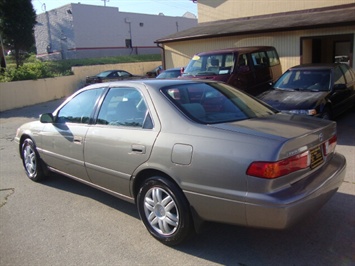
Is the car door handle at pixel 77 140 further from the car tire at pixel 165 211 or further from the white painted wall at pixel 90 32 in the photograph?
the white painted wall at pixel 90 32

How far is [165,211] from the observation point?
3.38 meters

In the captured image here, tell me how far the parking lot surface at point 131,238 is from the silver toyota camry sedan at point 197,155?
0.92 ft

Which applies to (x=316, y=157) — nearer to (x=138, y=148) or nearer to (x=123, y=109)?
(x=138, y=148)

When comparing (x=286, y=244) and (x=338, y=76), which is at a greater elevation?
(x=338, y=76)

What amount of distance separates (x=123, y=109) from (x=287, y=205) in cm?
209

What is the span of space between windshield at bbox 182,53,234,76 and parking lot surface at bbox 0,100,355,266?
5170 mm

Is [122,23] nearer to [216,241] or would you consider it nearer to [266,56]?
[266,56]

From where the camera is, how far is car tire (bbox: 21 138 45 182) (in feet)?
17.7

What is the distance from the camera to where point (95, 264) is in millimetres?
3193

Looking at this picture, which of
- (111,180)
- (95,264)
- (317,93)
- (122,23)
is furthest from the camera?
(122,23)

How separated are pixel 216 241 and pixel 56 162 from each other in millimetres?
2581

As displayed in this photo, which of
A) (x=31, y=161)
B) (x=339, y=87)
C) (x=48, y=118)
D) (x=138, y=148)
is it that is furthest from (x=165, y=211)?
(x=339, y=87)

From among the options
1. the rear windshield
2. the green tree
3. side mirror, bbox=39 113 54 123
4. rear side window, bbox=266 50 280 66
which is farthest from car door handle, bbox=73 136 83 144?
the green tree

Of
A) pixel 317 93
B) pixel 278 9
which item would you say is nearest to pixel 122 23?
pixel 278 9
